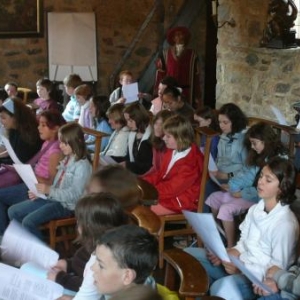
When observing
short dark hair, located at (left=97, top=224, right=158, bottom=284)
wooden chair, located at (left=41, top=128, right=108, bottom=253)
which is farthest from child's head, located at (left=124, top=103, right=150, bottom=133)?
short dark hair, located at (left=97, top=224, right=158, bottom=284)

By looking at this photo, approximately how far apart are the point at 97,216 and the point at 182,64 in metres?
4.68

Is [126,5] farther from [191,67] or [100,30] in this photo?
[191,67]

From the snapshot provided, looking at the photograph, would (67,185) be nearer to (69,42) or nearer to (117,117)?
(117,117)

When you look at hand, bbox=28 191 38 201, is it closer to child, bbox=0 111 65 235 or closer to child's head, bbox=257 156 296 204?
child, bbox=0 111 65 235

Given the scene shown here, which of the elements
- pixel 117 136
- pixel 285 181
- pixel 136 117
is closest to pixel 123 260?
pixel 285 181

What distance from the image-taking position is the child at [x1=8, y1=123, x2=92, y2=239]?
368 cm

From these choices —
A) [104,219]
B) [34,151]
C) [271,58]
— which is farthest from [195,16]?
[104,219]

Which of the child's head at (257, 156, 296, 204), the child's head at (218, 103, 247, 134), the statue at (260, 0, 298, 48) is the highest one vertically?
the statue at (260, 0, 298, 48)

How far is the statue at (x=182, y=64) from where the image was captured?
684cm

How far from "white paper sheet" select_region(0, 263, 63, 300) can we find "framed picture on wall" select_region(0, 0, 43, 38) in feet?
18.7

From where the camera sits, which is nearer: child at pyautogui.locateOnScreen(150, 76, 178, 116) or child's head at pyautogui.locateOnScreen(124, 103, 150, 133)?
child's head at pyautogui.locateOnScreen(124, 103, 150, 133)

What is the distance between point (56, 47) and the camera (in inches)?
311

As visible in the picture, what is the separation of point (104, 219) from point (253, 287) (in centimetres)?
74

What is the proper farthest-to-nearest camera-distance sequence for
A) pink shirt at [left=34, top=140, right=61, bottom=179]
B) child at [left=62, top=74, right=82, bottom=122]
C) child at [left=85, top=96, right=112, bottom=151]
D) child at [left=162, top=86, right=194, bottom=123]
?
child at [left=62, top=74, right=82, bottom=122] → child at [left=162, top=86, right=194, bottom=123] → child at [left=85, top=96, right=112, bottom=151] → pink shirt at [left=34, top=140, right=61, bottom=179]
